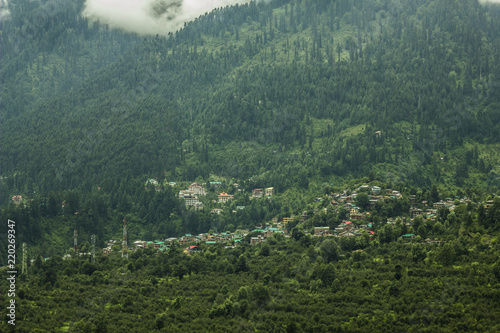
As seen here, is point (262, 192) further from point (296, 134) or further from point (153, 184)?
point (296, 134)

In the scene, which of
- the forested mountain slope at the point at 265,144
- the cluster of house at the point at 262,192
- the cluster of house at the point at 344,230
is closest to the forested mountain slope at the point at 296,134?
the forested mountain slope at the point at 265,144

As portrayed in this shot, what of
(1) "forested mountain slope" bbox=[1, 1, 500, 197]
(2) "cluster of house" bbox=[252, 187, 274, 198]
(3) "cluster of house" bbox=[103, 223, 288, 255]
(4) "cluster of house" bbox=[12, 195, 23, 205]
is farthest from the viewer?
(1) "forested mountain slope" bbox=[1, 1, 500, 197]

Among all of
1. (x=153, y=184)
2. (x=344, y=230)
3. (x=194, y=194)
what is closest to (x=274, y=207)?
(x=194, y=194)

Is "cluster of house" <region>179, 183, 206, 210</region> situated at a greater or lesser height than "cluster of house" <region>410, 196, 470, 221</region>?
lesser

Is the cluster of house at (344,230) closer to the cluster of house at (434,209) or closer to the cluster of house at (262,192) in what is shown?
the cluster of house at (434,209)

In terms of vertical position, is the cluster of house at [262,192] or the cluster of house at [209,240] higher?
the cluster of house at [262,192]

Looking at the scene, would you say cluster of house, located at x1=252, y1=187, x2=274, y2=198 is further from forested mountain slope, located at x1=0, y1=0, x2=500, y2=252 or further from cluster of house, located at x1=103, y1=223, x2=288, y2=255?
cluster of house, located at x1=103, y1=223, x2=288, y2=255

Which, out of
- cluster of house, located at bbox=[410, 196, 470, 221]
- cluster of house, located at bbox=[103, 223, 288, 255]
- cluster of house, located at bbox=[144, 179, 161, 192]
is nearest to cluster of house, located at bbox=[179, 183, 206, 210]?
cluster of house, located at bbox=[144, 179, 161, 192]

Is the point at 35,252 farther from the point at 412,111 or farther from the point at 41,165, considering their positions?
the point at 412,111

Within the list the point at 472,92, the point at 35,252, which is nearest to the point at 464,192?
the point at 472,92
